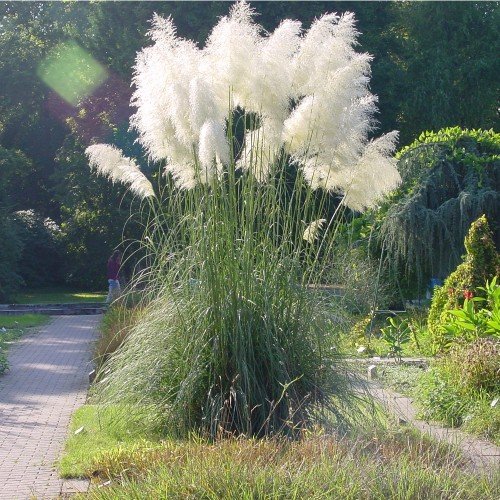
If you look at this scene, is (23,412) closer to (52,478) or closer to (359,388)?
(52,478)

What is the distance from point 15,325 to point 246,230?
16249 millimetres

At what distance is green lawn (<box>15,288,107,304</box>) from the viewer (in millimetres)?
34812

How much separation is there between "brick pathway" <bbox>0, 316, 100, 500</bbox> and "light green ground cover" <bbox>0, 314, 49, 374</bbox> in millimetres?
315

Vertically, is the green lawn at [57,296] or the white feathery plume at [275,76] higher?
the white feathery plume at [275,76]

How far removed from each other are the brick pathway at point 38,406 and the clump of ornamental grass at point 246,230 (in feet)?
2.91

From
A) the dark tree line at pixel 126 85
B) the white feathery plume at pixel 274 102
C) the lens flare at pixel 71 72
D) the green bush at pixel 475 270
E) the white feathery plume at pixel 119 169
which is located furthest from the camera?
the lens flare at pixel 71 72

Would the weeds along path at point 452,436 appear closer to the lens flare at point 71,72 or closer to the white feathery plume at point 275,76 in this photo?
Answer: the white feathery plume at point 275,76

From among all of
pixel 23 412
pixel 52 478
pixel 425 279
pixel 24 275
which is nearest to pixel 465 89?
pixel 425 279

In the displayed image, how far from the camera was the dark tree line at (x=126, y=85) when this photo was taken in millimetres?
32125

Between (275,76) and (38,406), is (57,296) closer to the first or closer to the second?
(38,406)

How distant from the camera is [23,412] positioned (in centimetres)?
1042

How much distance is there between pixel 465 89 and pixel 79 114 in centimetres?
1612

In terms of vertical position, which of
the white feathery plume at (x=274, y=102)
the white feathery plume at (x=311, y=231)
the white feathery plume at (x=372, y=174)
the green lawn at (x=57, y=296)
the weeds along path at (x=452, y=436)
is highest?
the white feathery plume at (x=274, y=102)

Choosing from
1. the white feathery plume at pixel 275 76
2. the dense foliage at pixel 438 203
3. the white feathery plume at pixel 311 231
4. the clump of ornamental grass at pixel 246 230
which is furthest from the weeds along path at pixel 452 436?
the dense foliage at pixel 438 203
